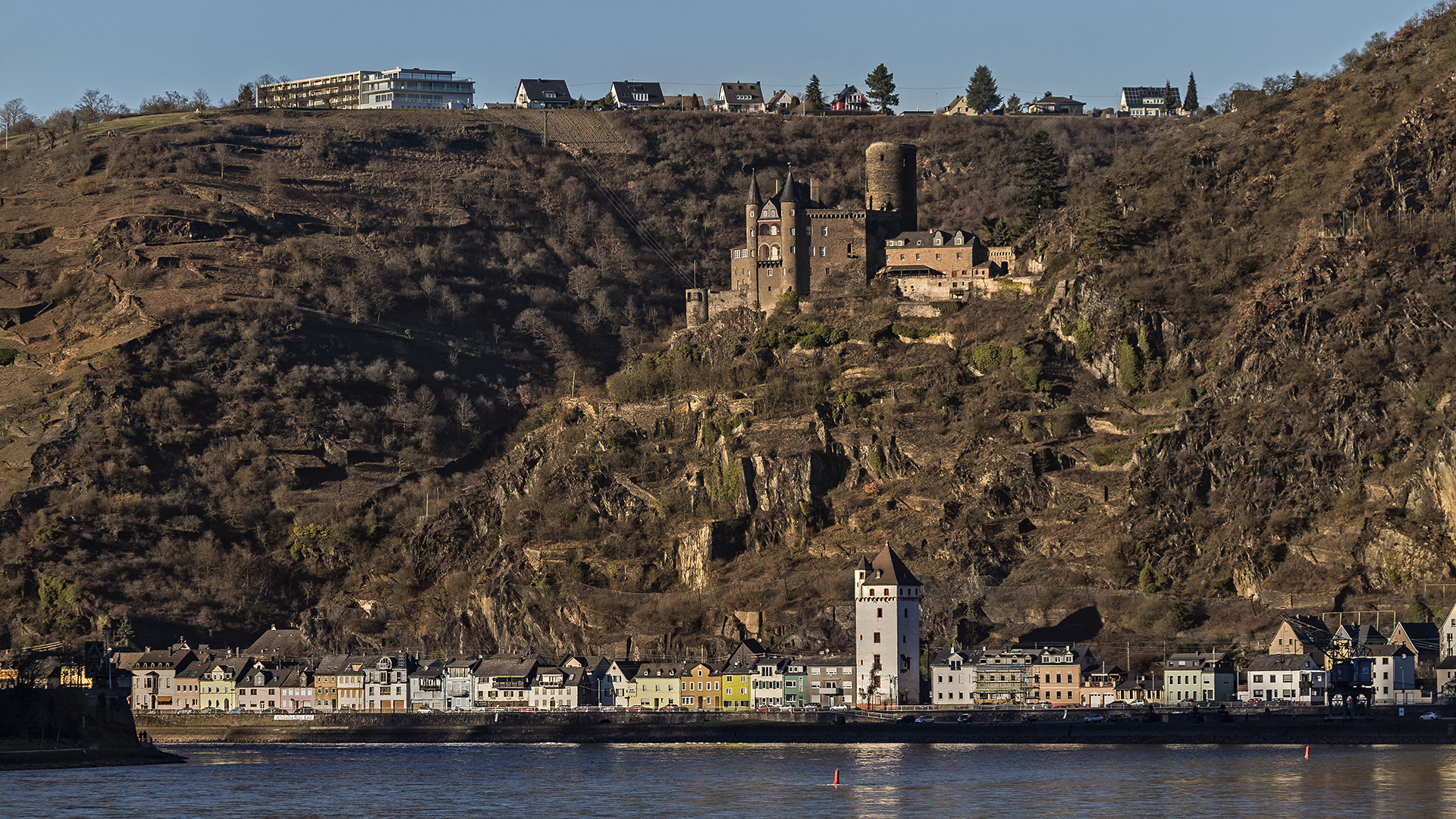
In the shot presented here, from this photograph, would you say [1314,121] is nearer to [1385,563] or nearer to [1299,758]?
[1385,563]

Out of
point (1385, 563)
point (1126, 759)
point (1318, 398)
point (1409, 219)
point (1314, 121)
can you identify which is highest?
point (1314, 121)

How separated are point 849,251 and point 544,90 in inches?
2913

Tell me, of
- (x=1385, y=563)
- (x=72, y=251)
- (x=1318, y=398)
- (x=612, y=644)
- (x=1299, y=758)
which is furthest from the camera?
(x=72, y=251)

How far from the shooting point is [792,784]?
7788cm

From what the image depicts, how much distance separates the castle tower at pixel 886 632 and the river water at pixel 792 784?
7.35 m

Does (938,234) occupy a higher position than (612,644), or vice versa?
(938,234)

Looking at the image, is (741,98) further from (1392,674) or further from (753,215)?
(1392,674)

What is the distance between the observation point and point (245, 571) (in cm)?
12538

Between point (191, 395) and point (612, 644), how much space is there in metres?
40.2

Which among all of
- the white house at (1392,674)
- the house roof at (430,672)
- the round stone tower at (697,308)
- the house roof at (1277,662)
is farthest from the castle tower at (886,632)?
the round stone tower at (697,308)

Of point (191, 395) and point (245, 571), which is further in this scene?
point (191, 395)

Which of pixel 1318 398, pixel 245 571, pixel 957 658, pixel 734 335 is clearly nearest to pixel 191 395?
pixel 245 571

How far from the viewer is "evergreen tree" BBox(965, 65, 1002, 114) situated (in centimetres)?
Answer: 19362

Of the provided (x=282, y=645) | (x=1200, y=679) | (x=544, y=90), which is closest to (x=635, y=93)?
(x=544, y=90)
